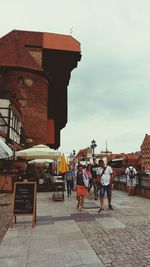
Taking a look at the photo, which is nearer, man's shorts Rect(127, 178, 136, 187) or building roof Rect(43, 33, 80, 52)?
man's shorts Rect(127, 178, 136, 187)

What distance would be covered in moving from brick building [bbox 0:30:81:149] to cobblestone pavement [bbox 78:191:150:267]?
86.9ft

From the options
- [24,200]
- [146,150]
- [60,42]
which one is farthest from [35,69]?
[146,150]

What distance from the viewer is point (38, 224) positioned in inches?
335

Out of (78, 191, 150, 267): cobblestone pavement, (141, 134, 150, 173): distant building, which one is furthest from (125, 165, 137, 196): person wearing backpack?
(141, 134, 150, 173): distant building

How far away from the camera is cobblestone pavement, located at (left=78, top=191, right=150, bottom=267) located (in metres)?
5.25

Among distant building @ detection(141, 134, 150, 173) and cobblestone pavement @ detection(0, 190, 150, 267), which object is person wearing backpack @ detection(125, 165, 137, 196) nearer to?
cobblestone pavement @ detection(0, 190, 150, 267)

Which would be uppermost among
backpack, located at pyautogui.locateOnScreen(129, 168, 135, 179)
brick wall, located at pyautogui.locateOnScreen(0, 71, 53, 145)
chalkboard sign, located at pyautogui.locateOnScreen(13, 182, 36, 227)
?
brick wall, located at pyautogui.locateOnScreen(0, 71, 53, 145)

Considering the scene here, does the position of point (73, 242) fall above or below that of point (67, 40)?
below

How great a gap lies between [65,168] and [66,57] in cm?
2470

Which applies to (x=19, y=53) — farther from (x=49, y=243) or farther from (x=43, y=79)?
(x=49, y=243)

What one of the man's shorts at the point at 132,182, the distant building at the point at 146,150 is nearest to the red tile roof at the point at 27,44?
the man's shorts at the point at 132,182

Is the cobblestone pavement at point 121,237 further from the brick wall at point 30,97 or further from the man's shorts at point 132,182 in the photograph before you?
the brick wall at point 30,97

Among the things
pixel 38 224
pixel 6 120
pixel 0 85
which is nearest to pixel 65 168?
pixel 6 120

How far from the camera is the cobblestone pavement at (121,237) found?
17.2 ft
